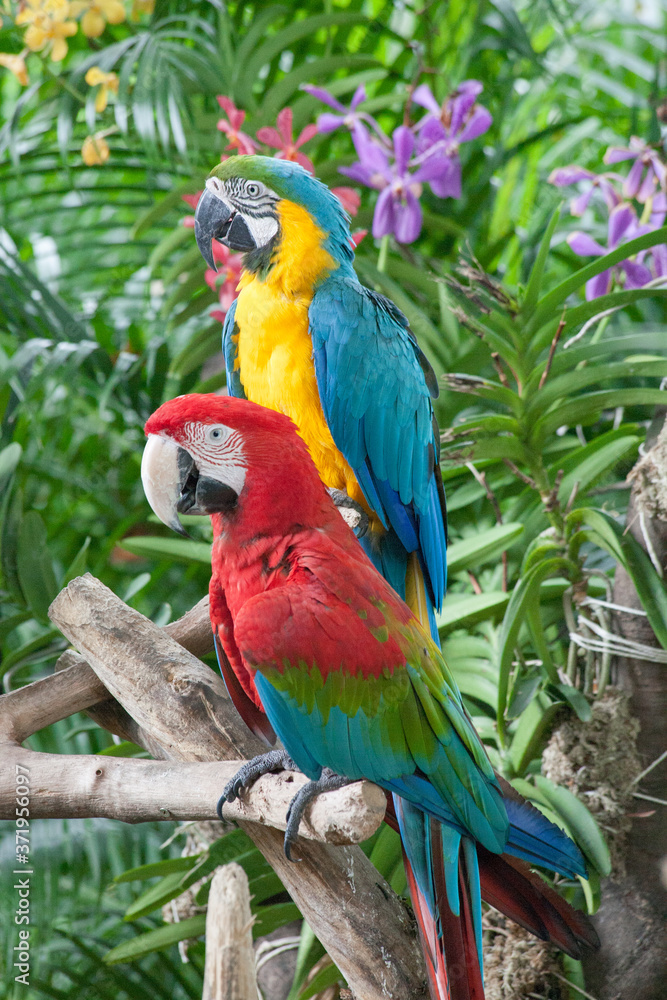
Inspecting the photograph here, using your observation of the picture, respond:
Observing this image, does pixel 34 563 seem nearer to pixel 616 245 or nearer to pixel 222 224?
pixel 222 224

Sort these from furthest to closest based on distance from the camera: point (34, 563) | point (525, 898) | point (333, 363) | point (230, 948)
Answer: point (34, 563) → point (333, 363) → point (525, 898) → point (230, 948)

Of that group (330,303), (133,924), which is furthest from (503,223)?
A: (133,924)

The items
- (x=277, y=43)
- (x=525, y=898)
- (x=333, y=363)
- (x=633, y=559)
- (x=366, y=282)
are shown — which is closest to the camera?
(x=525, y=898)

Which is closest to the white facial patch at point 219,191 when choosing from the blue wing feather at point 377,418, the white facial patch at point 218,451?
the blue wing feather at point 377,418

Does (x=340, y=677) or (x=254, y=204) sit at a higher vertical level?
(x=254, y=204)

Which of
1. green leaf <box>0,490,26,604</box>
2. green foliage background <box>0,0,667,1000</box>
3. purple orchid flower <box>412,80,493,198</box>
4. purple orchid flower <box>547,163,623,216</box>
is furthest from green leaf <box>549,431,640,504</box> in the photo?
green leaf <box>0,490,26,604</box>

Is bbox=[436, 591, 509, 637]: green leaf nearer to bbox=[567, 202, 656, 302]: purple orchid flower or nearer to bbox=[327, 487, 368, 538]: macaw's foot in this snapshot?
bbox=[327, 487, 368, 538]: macaw's foot

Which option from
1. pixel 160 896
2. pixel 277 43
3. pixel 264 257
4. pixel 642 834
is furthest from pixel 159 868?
pixel 277 43

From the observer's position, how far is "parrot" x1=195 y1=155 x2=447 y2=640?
2.75ft

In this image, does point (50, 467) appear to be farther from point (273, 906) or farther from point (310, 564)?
point (310, 564)

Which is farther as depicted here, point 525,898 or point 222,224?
point 222,224

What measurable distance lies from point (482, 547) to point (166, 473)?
0.51m

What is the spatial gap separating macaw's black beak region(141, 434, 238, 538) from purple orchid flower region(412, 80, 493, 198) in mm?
844

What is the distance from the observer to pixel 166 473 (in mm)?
612
